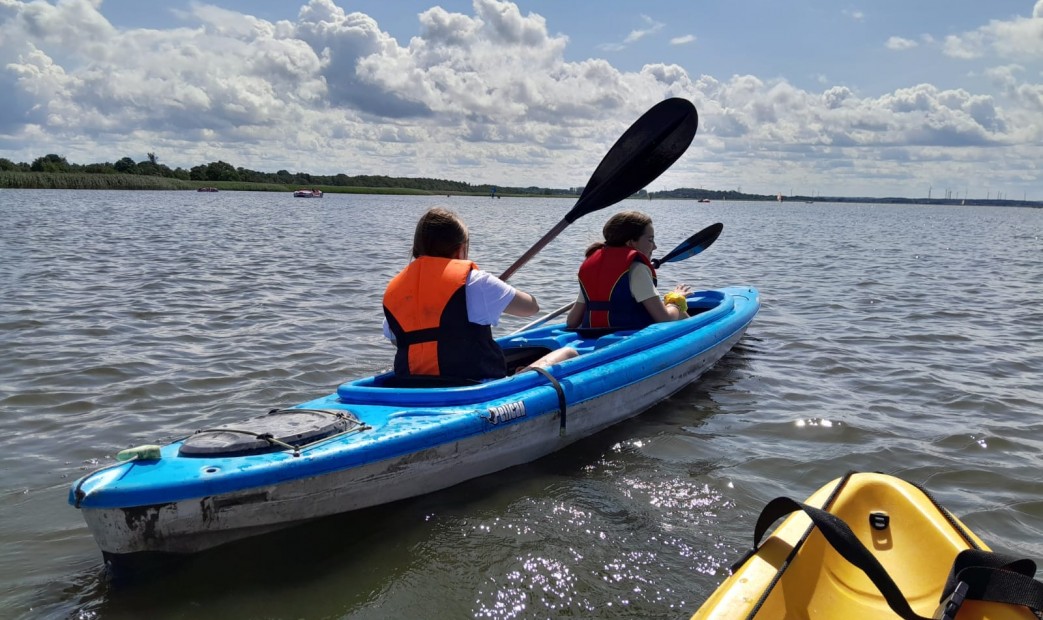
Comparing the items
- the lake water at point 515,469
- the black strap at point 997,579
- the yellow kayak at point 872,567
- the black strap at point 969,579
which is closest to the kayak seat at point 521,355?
the lake water at point 515,469

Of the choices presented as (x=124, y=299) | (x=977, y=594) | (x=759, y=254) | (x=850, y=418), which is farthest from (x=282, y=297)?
(x=759, y=254)

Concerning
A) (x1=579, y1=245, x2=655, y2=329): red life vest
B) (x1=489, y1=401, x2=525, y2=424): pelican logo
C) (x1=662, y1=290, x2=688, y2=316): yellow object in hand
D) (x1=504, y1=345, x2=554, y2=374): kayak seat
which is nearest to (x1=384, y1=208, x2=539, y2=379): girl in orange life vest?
(x1=489, y1=401, x2=525, y2=424): pelican logo

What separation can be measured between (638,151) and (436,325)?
116 inches

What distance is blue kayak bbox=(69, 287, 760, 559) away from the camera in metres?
2.73

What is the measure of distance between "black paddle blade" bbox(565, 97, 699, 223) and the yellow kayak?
11.9 ft

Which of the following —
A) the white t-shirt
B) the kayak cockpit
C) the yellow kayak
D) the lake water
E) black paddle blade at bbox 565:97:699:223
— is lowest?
the lake water

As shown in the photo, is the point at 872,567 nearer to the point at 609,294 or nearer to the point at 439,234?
the point at 439,234

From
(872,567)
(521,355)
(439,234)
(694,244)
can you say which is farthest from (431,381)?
(694,244)

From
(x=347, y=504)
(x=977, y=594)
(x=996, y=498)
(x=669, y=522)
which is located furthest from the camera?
(x=996, y=498)

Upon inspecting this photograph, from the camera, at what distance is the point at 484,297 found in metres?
3.68

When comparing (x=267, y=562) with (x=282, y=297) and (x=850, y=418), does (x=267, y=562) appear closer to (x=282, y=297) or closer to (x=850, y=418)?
(x=850, y=418)

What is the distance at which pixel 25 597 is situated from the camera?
2.79 metres

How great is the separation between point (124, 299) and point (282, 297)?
1850 millimetres

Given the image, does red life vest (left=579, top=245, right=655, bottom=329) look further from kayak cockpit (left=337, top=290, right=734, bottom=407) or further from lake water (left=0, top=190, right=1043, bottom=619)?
lake water (left=0, top=190, right=1043, bottom=619)
